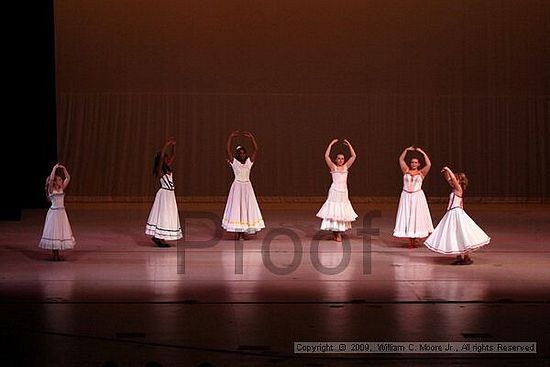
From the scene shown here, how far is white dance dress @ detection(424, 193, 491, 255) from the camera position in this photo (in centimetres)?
1242

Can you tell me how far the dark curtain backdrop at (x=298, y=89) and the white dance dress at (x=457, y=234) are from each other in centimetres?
905

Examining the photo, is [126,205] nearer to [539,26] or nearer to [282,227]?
[282,227]

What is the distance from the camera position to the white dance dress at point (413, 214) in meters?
14.3

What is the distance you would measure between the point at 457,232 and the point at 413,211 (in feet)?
6.08

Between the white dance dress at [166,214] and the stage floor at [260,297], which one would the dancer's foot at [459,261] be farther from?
the white dance dress at [166,214]

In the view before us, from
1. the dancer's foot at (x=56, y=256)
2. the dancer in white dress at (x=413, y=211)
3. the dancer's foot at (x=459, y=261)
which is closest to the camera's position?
the dancer's foot at (x=459, y=261)

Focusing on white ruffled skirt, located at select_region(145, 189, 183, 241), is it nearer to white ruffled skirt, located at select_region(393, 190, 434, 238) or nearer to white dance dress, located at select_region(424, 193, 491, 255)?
white ruffled skirt, located at select_region(393, 190, 434, 238)

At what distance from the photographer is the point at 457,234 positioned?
1252cm

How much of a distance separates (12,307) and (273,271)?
3.53m

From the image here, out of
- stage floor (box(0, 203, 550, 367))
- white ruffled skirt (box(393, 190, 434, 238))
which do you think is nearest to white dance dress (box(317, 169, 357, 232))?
stage floor (box(0, 203, 550, 367))

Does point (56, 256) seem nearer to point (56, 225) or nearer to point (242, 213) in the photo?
point (56, 225)

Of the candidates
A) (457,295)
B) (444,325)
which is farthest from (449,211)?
(444,325)

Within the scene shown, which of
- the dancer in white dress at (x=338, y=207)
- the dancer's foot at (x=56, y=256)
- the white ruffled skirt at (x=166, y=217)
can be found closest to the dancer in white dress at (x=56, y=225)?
the dancer's foot at (x=56, y=256)

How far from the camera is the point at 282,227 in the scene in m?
16.7
